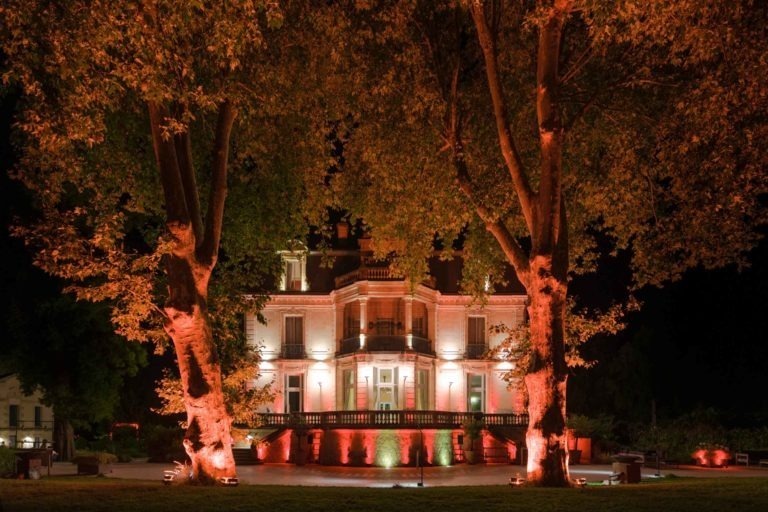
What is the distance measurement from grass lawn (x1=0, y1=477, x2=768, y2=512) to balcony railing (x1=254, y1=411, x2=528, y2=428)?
25.5 meters

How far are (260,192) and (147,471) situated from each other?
15.7 meters

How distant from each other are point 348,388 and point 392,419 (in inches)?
371

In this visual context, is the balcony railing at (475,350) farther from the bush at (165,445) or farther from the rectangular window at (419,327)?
the bush at (165,445)

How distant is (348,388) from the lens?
165ft

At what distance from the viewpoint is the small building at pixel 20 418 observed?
53.0 metres

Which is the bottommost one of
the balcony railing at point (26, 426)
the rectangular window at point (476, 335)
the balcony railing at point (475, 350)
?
the balcony railing at point (26, 426)

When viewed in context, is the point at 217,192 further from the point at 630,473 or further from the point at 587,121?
the point at 630,473

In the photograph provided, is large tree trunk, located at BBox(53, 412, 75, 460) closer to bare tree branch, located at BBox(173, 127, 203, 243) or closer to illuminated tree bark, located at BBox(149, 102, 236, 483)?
illuminated tree bark, located at BBox(149, 102, 236, 483)

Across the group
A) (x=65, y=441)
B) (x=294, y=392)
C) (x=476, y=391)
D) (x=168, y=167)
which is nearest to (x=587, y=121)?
(x=168, y=167)

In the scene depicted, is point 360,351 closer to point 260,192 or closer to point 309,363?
point 309,363

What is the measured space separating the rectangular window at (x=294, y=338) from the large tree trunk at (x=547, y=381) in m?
34.4

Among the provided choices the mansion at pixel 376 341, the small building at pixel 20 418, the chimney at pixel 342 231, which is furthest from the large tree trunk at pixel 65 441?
the chimney at pixel 342 231

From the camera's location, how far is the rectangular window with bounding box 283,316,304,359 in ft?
168

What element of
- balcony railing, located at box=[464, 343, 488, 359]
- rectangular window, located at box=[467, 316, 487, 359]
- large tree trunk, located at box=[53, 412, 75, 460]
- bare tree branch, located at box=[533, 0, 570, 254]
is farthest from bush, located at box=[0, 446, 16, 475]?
rectangular window, located at box=[467, 316, 487, 359]
